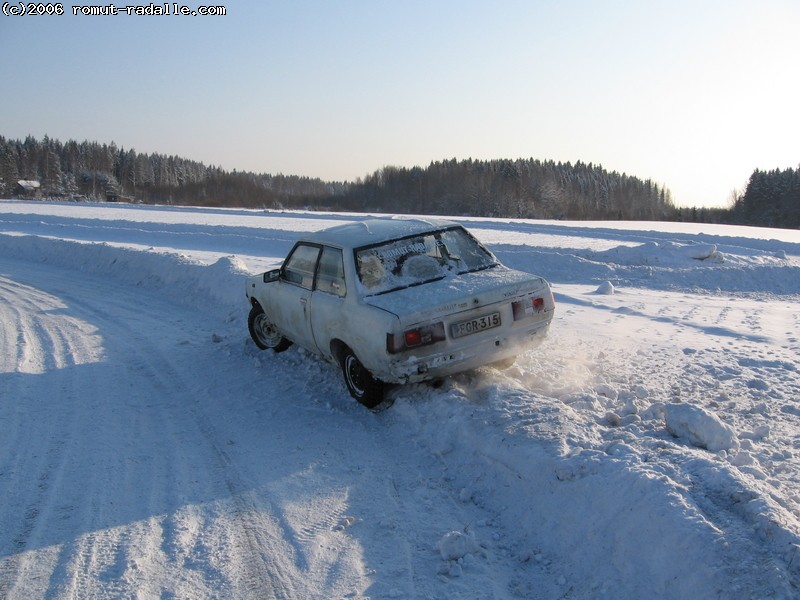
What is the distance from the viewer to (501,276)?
20.4 ft

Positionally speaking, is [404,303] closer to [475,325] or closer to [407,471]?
[475,325]

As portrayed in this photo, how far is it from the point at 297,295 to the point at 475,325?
2211 mm

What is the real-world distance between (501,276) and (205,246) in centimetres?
1773

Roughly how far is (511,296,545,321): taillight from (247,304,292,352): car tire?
318cm

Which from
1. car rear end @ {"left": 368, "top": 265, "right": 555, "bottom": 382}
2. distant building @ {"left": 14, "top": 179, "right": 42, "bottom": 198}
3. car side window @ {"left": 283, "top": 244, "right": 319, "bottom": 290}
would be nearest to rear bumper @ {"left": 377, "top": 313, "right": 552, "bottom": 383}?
car rear end @ {"left": 368, "top": 265, "right": 555, "bottom": 382}

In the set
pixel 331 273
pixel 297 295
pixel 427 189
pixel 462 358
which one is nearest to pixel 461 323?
pixel 462 358

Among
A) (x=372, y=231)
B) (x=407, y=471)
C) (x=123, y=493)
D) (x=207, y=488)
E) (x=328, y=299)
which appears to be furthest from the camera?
(x=372, y=231)

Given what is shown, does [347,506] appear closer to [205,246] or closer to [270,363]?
[270,363]

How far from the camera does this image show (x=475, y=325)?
5.68 metres

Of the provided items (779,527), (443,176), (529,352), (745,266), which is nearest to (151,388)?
(529,352)

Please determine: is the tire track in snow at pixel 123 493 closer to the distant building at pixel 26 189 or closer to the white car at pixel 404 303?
the white car at pixel 404 303

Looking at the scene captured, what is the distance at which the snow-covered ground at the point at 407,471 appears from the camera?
11.4 feet

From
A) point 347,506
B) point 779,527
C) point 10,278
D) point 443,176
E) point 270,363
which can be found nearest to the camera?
point 779,527

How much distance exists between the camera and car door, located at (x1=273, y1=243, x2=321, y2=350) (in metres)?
6.83
